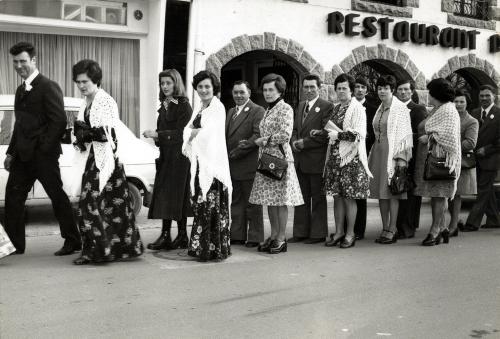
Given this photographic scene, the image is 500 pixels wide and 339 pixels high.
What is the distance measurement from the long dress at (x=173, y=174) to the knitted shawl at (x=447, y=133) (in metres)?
2.93

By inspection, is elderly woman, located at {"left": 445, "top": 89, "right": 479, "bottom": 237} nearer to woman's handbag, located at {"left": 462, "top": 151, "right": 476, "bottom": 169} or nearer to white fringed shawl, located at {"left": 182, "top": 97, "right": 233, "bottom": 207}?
woman's handbag, located at {"left": 462, "top": 151, "right": 476, "bottom": 169}

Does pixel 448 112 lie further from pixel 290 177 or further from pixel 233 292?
pixel 233 292

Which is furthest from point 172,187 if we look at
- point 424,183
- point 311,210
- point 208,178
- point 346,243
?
point 424,183

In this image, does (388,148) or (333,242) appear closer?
(333,242)

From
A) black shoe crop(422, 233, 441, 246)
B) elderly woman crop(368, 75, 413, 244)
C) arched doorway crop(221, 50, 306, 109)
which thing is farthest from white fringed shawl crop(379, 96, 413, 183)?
arched doorway crop(221, 50, 306, 109)

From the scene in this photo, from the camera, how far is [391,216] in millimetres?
8992

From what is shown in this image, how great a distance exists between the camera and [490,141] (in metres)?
10.6

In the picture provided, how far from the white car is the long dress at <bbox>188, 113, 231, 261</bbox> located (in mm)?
2604

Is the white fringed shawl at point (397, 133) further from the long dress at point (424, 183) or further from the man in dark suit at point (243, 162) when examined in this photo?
the man in dark suit at point (243, 162)

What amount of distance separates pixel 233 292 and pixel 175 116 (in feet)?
7.99

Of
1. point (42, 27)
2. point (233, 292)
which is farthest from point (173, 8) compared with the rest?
point (233, 292)

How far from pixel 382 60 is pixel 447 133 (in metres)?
7.34

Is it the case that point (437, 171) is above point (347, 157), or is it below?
below

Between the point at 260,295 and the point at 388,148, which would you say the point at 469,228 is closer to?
the point at 388,148
